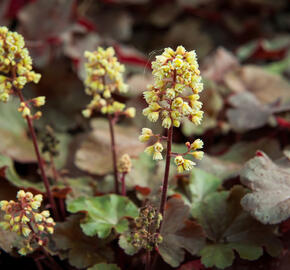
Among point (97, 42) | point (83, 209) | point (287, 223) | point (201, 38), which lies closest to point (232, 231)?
point (287, 223)

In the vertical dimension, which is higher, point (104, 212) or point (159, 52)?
point (159, 52)

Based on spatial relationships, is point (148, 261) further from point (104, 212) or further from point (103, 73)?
point (103, 73)

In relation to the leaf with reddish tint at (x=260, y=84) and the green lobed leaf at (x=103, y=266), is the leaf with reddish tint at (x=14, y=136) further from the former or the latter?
the leaf with reddish tint at (x=260, y=84)

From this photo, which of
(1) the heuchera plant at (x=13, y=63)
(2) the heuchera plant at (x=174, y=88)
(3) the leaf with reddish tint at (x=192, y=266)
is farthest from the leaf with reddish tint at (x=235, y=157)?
(1) the heuchera plant at (x=13, y=63)

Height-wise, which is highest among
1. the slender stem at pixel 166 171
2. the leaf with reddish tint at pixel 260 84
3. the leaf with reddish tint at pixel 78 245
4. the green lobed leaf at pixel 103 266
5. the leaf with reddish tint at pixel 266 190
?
the slender stem at pixel 166 171

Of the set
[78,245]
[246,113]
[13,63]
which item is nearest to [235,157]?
[246,113]

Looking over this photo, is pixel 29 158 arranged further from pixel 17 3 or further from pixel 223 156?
pixel 17 3

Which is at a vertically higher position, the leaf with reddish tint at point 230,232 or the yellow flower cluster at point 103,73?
the yellow flower cluster at point 103,73
